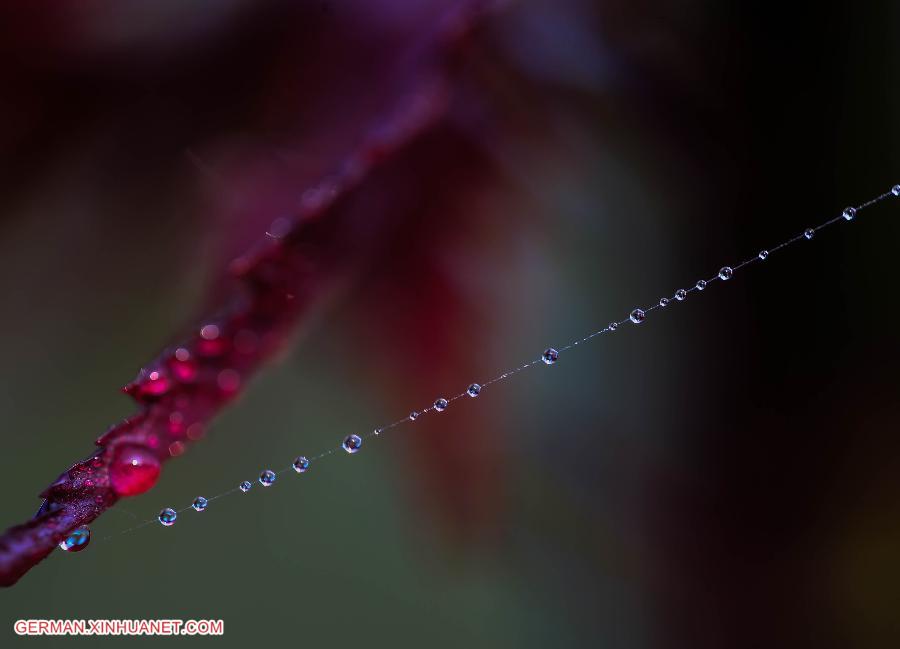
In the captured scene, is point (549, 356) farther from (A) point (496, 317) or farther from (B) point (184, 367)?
(B) point (184, 367)

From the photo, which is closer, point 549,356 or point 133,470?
point 133,470

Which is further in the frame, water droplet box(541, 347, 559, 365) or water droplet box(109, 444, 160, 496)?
water droplet box(541, 347, 559, 365)

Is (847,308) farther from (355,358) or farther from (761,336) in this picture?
(355,358)

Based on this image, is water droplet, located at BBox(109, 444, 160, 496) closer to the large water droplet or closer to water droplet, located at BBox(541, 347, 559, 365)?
the large water droplet

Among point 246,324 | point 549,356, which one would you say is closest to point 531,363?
point 549,356

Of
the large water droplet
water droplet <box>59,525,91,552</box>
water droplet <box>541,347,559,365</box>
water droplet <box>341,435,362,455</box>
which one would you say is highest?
water droplet <box>541,347,559,365</box>

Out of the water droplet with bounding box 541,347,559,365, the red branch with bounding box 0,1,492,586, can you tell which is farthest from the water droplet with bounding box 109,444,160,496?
the water droplet with bounding box 541,347,559,365
